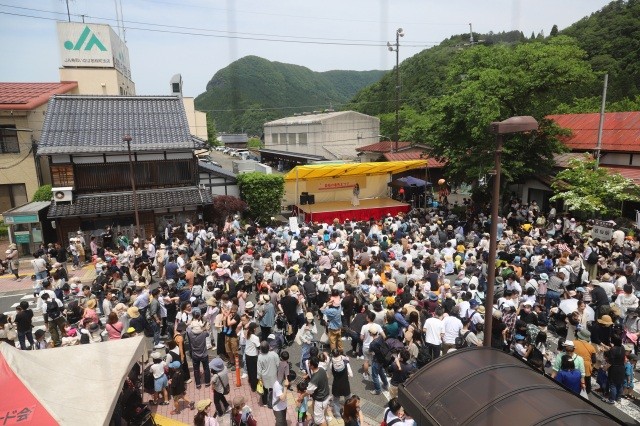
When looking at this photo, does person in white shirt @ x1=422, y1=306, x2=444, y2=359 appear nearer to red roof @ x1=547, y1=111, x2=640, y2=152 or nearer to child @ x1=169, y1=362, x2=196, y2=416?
child @ x1=169, y1=362, x2=196, y2=416

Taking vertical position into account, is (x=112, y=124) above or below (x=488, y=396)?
above

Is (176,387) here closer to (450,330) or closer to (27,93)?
(450,330)

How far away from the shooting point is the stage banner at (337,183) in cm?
2581

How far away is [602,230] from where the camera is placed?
1430 cm

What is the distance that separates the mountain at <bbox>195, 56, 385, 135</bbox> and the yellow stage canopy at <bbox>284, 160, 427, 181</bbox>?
393 cm

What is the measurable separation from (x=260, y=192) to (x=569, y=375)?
1760cm

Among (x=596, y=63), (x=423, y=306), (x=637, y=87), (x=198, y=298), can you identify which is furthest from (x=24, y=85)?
(x=637, y=87)

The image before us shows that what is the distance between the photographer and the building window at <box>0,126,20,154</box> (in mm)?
20625

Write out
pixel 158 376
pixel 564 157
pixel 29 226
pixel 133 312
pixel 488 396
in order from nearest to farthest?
pixel 488 396, pixel 158 376, pixel 133 312, pixel 29 226, pixel 564 157

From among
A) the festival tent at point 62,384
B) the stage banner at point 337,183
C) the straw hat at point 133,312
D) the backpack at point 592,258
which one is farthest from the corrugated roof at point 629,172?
the festival tent at point 62,384

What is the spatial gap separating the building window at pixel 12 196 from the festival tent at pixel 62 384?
19.4 m

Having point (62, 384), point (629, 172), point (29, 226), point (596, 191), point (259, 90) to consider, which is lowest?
point (29, 226)

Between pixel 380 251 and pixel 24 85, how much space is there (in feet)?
83.8

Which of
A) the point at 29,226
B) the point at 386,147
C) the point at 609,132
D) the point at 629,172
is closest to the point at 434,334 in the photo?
the point at 629,172
